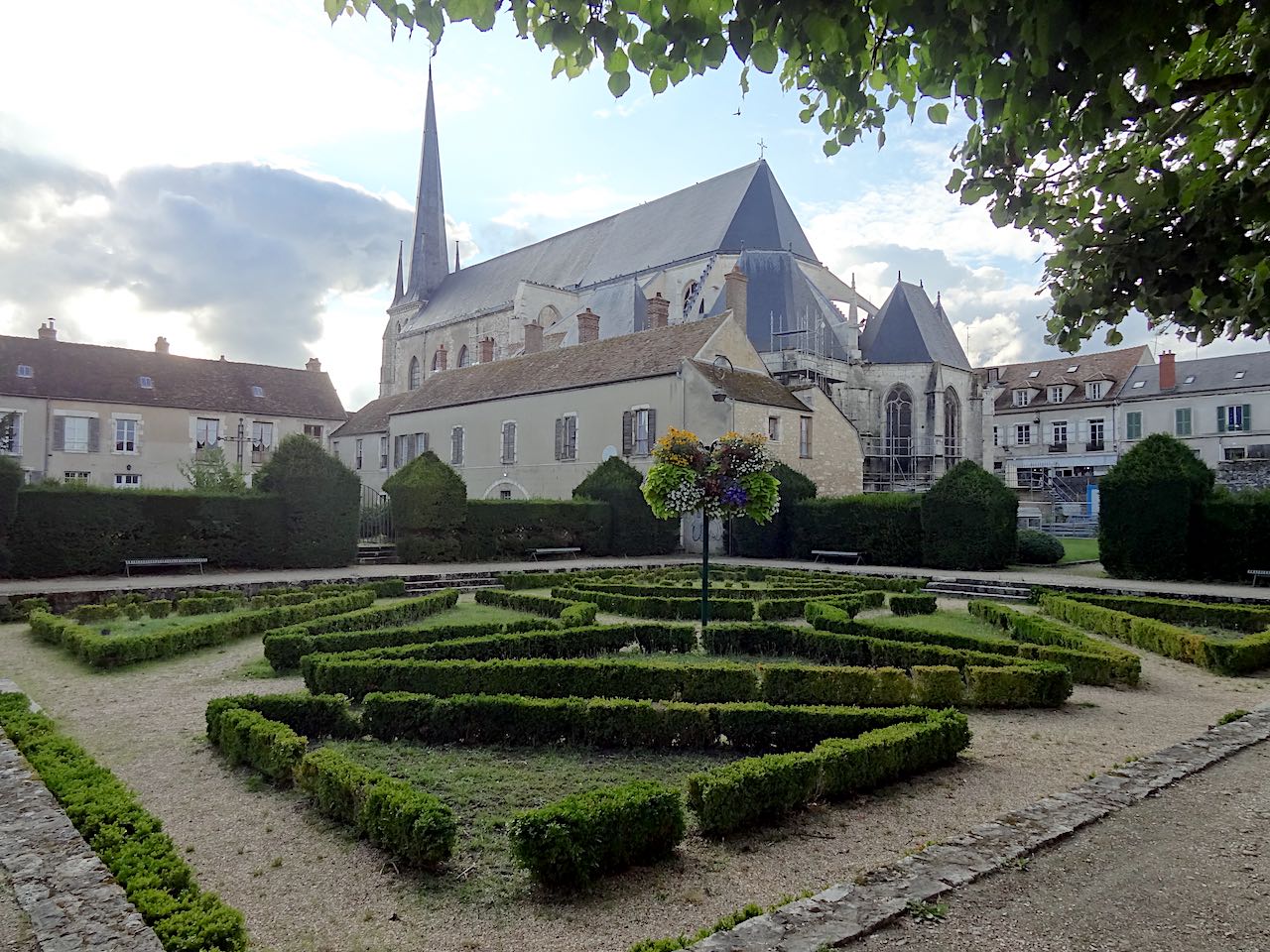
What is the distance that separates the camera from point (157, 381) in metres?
33.1

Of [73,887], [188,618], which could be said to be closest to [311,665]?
[73,887]

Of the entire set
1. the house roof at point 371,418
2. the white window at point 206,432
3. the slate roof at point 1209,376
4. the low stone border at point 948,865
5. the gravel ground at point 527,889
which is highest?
the slate roof at point 1209,376

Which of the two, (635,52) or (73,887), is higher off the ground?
(635,52)

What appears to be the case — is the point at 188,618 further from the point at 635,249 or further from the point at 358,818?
the point at 635,249

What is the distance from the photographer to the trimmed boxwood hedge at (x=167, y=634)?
336 inches

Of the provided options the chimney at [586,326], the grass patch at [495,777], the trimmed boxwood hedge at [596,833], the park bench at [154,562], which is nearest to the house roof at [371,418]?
the chimney at [586,326]

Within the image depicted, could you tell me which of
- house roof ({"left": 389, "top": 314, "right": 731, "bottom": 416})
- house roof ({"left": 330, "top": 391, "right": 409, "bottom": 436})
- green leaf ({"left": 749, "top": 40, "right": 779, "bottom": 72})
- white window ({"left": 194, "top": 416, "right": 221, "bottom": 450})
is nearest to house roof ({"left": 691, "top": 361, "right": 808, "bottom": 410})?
house roof ({"left": 389, "top": 314, "right": 731, "bottom": 416})

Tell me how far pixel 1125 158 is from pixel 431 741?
570cm

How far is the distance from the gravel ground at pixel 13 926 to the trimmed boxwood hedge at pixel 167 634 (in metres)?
5.81

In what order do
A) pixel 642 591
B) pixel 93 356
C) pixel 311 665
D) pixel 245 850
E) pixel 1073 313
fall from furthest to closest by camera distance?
pixel 93 356 < pixel 642 591 < pixel 311 665 < pixel 1073 313 < pixel 245 850

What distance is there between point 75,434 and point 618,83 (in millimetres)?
34114

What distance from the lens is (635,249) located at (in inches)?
1638

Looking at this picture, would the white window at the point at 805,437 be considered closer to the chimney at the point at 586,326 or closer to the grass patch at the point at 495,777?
the chimney at the point at 586,326

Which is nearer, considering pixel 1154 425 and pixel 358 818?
pixel 358 818
